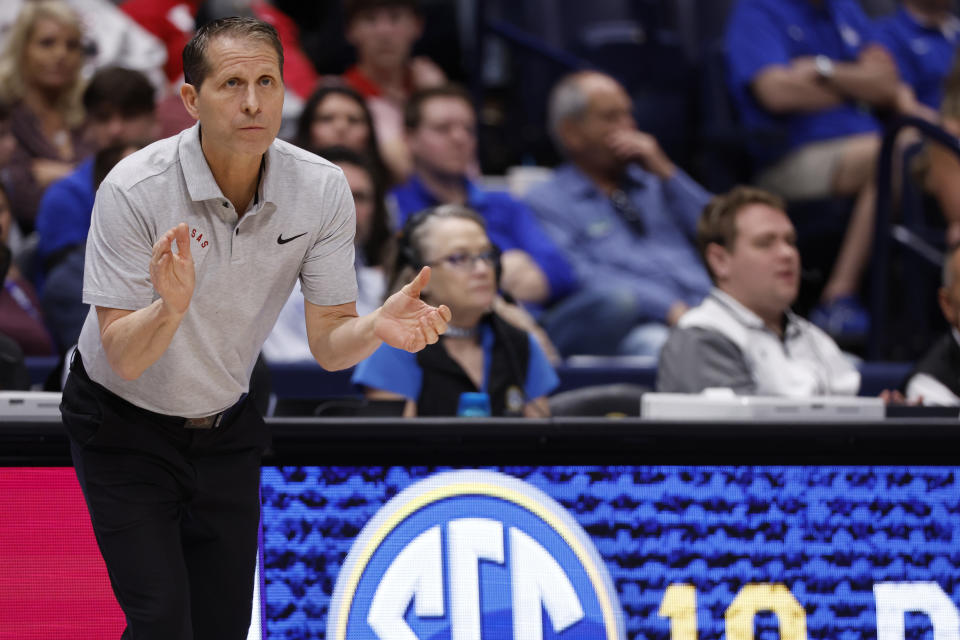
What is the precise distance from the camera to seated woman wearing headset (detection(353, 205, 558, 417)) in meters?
3.33

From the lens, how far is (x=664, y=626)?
261 cm

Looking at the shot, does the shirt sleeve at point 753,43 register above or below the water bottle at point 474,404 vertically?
above

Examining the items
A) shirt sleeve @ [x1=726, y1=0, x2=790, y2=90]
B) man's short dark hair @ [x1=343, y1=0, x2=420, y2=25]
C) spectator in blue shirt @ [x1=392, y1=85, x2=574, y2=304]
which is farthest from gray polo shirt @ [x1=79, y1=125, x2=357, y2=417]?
shirt sleeve @ [x1=726, y1=0, x2=790, y2=90]

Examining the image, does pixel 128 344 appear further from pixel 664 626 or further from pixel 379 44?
pixel 379 44

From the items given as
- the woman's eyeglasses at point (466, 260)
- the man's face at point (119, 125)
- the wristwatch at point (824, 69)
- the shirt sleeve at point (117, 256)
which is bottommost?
the shirt sleeve at point (117, 256)

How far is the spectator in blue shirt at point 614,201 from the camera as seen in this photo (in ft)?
17.2

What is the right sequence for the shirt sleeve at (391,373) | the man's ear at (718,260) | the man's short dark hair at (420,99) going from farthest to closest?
the man's short dark hair at (420,99) → the man's ear at (718,260) → the shirt sleeve at (391,373)

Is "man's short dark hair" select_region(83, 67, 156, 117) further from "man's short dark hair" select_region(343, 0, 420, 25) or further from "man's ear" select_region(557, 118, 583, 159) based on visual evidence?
"man's ear" select_region(557, 118, 583, 159)

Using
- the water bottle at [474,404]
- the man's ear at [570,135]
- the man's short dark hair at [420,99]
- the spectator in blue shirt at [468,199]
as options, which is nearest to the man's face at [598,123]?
the man's ear at [570,135]

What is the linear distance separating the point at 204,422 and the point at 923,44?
17.2 feet

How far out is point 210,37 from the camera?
200 centimetres

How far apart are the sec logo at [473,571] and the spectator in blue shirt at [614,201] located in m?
2.58

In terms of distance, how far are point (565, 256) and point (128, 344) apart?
344 cm

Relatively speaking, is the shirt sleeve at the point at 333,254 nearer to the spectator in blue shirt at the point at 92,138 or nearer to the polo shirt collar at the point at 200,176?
the polo shirt collar at the point at 200,176
